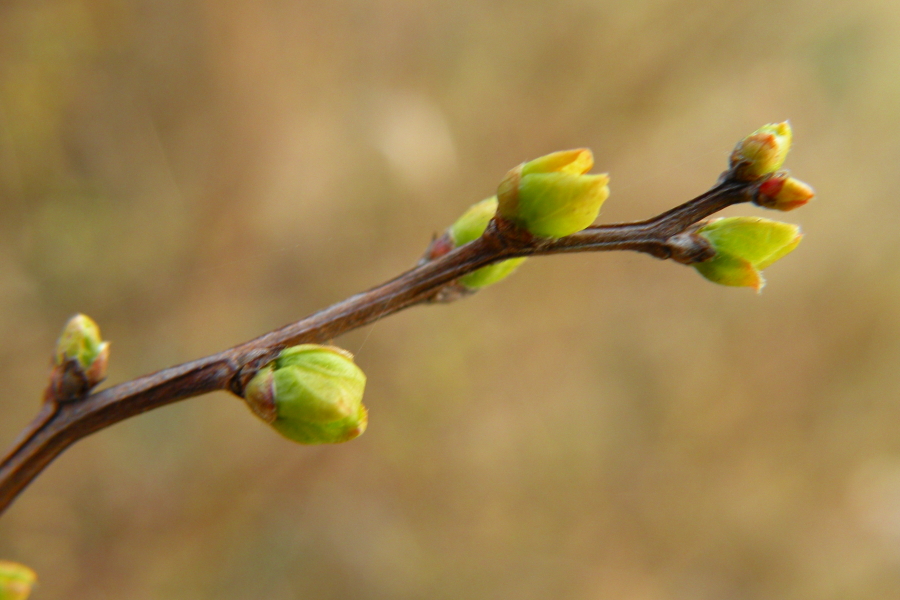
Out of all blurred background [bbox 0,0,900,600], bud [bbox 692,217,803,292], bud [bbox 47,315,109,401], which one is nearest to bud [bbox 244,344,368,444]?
bud [bbox 47,315,109,401]

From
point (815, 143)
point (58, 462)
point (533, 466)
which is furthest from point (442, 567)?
point (815, 143)

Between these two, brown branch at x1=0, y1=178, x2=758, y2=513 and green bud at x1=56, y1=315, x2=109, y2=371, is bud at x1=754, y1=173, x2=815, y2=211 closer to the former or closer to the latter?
brown branch at x1=0, y1=178, x2=758, y2=513

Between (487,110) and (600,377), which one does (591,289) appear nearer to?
(600,377)

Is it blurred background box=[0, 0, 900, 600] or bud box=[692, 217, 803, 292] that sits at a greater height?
blurred background box=[0, 0, 900, 600]

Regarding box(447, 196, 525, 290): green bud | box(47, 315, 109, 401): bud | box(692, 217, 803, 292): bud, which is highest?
box(47, 315, 109, 401): bud

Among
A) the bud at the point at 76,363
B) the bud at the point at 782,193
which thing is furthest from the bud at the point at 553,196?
the bud at the point at 76,363

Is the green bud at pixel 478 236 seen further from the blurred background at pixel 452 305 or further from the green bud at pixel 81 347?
the blurred background at pixel 452 305

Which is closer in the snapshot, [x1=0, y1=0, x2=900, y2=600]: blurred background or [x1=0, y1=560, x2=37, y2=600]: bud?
[x1=0, y1=560, x2=37, y2=600]: bud

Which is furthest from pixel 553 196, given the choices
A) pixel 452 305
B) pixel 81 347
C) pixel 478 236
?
pixel 452 305

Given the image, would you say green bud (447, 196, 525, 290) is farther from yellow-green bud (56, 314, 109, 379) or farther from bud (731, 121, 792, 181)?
yellow-green bud (56, 314, 109, 379)
